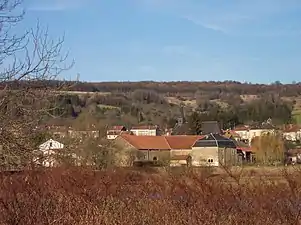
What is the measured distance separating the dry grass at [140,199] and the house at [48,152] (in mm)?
187

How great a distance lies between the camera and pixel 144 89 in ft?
526

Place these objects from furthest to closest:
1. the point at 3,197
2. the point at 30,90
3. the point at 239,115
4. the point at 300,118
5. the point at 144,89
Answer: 1. the point at 144,89
2. the point at 239,115
3. the point at 300,118
4. the point at 30,90
5. the point at 3,197

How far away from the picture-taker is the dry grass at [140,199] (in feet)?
27.6

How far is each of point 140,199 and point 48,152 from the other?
2019 millimetres

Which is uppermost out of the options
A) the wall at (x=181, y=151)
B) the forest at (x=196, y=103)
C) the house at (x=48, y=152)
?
the house at (x=48, y=152)

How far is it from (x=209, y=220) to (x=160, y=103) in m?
137

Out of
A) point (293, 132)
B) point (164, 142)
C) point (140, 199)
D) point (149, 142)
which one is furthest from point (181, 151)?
point (140, 199)

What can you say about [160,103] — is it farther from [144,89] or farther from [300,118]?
[300,118]

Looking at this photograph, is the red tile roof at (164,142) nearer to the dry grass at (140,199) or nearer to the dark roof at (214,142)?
the dark roof at (214,142)

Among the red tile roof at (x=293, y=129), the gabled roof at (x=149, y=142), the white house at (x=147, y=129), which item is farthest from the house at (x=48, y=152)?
the red tile roof at (x=293, y=129)

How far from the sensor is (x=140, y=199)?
10430 mm

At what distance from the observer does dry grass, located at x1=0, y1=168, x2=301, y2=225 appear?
27.6 ft

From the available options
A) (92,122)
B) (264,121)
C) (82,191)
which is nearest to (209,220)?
(82,191)

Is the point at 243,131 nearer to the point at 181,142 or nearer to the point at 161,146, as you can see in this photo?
the point at 181,142
